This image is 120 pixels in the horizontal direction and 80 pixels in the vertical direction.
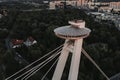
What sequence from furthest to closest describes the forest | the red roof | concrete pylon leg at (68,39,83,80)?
the red roof → the forest → concrete pylon leg at (68,39,83,80)

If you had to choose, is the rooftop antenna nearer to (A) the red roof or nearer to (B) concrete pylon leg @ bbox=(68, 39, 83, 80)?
(B) concrete pylon leg @ bbox=(68, 39, 83, 80)

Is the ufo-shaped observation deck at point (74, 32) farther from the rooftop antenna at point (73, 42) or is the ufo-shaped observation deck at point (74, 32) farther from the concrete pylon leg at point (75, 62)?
the concrete pylon leg at point (75, 62)

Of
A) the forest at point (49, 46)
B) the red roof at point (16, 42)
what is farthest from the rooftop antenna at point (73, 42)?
the red roof at point (16, 42)

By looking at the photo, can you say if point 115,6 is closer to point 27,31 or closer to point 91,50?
point 27,31

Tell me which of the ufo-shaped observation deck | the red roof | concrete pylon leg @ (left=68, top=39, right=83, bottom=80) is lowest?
the red roof

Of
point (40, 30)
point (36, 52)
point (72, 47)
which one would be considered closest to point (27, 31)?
point (40, 30)

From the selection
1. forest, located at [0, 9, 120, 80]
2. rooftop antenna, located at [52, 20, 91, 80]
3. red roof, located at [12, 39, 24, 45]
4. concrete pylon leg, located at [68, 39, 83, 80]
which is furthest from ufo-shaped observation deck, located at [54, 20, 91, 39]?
red roof, located at [12, 39, 24, 45]

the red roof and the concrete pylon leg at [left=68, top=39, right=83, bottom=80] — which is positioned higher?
the concrete pylon leg at [left=68, top=39, right=83, bottom=80]

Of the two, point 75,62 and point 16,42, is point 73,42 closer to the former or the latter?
point 75,62
